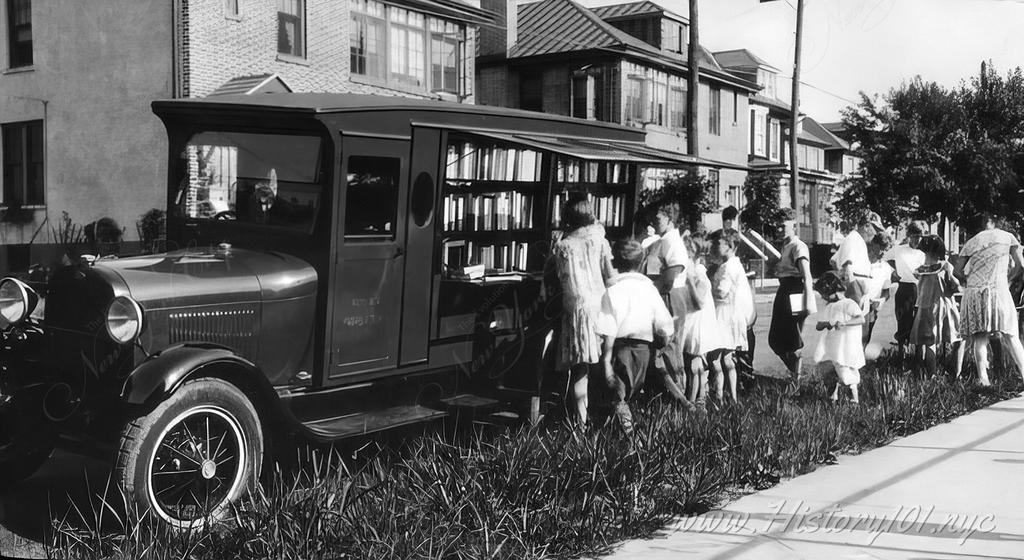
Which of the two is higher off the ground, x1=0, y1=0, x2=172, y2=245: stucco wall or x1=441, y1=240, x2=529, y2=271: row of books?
x1=0, y1=0, x2=172, y2=245: stucco wall

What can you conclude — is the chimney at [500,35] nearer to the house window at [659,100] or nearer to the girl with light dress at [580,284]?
the house window at [659,100]

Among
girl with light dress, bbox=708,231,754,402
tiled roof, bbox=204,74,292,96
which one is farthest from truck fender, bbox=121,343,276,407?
tiled roof, bbox=204,74,292,96

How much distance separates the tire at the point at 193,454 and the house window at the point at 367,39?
18703 mm

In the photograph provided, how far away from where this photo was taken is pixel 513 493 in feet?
17.9

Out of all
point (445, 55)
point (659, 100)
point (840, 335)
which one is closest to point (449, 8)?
point (445, 55)

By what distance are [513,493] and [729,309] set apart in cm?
444

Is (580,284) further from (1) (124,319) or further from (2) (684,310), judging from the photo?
(1) (124,319)

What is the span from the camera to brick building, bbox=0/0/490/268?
1927 cm

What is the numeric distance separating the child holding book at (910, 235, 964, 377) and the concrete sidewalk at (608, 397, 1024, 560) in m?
3.20

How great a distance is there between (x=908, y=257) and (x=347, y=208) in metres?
7.81

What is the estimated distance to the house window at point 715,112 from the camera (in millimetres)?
41969

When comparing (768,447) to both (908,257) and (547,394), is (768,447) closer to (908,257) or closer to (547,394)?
(547,394)

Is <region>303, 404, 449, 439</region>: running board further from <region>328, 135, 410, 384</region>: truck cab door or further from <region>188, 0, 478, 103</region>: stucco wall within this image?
<region>188, 0, 478, 103</region>: stucco wall

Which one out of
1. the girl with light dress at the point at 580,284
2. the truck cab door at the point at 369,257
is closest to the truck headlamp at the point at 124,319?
the truck cab door at the point at 369,257
